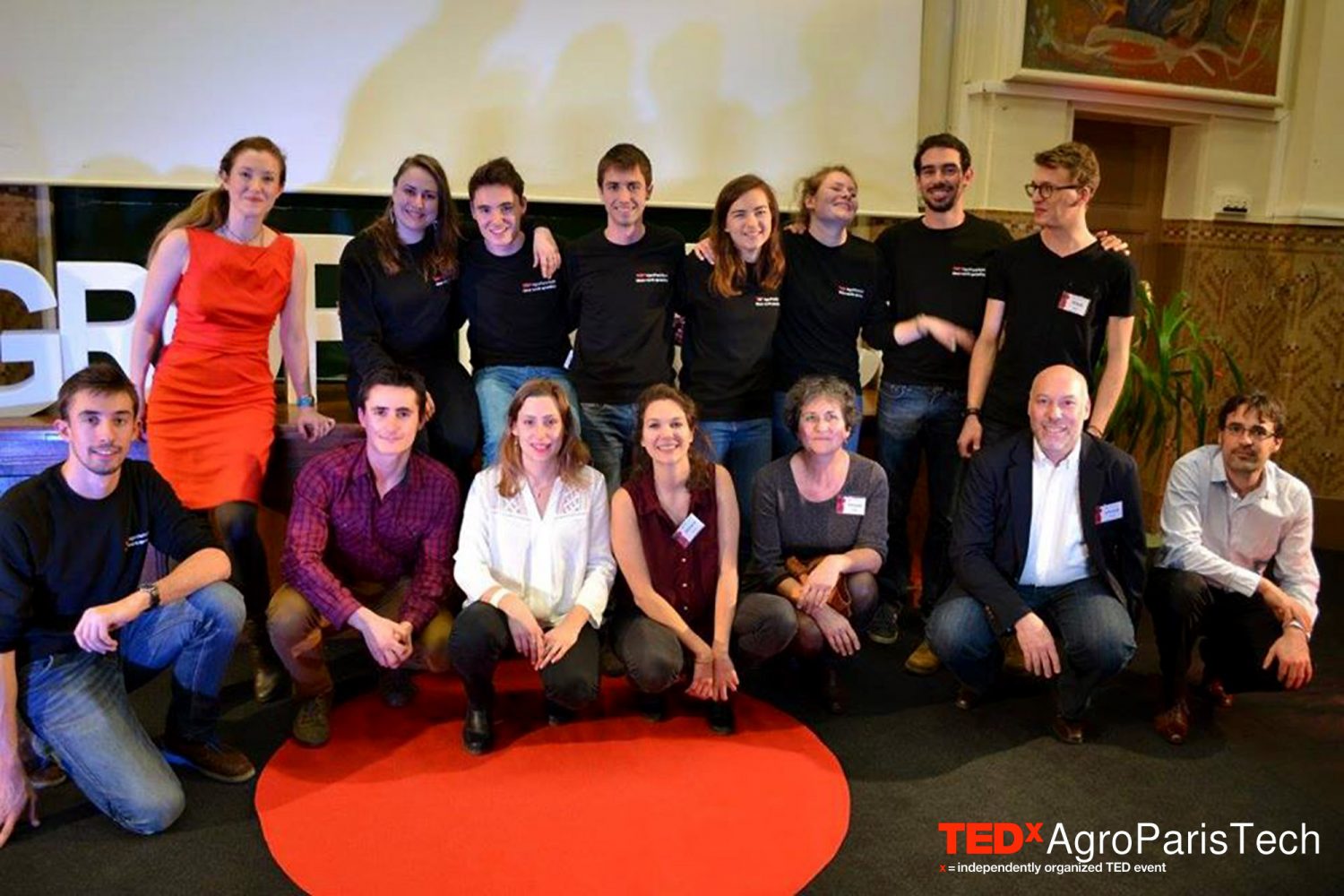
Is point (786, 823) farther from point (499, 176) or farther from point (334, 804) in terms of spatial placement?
point (499, 176)

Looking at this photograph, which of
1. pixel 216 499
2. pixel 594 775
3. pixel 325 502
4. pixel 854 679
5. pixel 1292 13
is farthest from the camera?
pixel 1292 13

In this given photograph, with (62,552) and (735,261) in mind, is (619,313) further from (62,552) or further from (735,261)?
(62,552)

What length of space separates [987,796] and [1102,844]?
302 millimetres

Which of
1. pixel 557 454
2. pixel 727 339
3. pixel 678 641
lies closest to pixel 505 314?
pixel 557 454

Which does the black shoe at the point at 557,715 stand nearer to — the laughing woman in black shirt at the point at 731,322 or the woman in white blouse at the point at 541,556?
the woman in white blouse at the point at 541,556

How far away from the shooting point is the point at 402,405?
286cm

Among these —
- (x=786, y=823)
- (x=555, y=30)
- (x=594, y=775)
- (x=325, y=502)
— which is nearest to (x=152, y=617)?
(x=325, y=502)

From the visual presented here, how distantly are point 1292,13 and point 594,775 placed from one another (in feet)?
18.0

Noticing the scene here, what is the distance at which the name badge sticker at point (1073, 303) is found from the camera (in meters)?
3.22

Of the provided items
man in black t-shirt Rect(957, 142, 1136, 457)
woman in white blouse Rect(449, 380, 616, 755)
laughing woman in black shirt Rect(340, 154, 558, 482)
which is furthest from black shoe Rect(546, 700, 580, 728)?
man in black t-shirt Rect(957, 142, 1136, 457)

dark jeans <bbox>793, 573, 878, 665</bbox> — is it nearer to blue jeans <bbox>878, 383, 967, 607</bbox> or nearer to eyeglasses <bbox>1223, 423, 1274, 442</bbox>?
blue jeans <bbox>878, 383, 967, 607</bbox>

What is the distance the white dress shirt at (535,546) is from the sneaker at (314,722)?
56 centimetres

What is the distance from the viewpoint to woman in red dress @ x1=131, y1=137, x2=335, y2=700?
3.12 m

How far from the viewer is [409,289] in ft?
10.7
